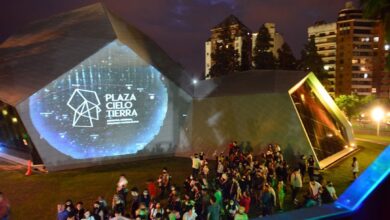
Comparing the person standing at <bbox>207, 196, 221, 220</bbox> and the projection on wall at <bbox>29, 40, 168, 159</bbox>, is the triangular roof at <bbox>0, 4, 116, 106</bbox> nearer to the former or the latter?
the projection on wall at <bbox>29, 40, 168, 159</bbox>

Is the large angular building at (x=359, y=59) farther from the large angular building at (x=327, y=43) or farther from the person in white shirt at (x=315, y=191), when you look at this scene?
the person in white shirt at (x=315, y=191)

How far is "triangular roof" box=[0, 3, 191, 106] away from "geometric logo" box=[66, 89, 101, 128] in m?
1.31

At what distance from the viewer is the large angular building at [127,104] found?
16.2 metres

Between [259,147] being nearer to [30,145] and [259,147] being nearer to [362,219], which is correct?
[30,145]

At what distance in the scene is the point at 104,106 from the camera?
57.0 feet

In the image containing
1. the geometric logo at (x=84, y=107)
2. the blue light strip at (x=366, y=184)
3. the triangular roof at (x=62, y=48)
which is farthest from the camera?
the geometric logo at (x=84, y=107)

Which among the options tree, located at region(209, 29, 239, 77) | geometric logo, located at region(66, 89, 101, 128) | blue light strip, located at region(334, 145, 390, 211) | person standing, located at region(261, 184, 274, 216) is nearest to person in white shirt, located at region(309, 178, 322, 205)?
person standing, located at region(261, 184, 274, 216)

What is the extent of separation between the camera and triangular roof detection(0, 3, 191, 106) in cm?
1622

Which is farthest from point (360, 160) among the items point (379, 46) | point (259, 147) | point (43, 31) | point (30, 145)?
point (379, 46)

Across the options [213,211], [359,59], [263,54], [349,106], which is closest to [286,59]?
[263,54]

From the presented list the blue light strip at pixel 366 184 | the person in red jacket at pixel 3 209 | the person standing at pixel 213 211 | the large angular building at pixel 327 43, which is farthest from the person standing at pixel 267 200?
the large angular building at pixel 327 43

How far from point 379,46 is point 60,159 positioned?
7049 centimetres

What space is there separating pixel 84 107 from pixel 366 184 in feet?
51.3

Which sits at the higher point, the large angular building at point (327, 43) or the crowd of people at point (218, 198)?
the large angular building at point (327, 43)
